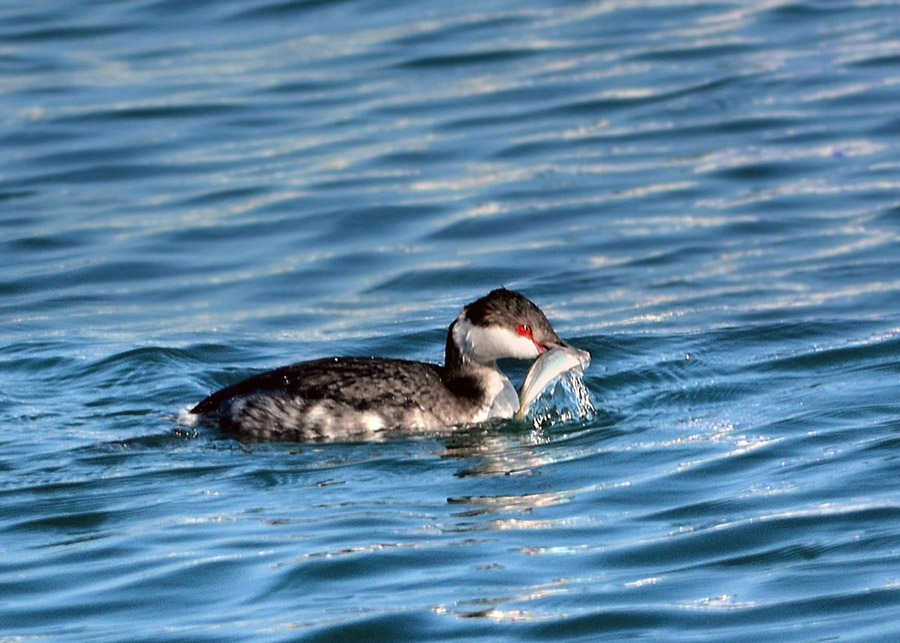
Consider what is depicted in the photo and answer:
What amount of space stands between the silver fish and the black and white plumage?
0.14 meters

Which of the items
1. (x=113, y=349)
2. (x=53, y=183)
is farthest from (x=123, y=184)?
(x=113, y=349)

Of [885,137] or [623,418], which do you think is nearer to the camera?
[623,418]

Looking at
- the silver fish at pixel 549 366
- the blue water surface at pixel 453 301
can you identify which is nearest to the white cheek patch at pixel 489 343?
the silver fish at pixel 549 366

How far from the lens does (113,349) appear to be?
11.4 metres

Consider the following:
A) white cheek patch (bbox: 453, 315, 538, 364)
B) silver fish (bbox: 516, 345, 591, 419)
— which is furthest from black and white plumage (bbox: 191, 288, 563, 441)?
silver fish (bbox: 516, 345, 591, 419)

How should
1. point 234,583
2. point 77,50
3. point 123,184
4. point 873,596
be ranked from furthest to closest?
point 77,50
point 123,184
point 234,583
point 873,596

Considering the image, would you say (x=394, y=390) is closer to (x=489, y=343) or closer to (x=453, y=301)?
(x=489, y=343)

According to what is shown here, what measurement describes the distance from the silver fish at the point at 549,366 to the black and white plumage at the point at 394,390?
0.47 feet

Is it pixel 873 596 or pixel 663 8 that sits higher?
pixel 663 8

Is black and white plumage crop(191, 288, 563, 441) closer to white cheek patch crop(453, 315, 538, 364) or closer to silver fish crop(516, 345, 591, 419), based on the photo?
white cheek patch crop(453, 315, 538, 364)

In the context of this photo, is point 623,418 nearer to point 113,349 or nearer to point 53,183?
point 113,349

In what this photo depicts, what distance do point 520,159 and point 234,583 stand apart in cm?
946

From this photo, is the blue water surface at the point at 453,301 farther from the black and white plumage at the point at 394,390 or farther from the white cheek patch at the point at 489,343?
the white cheek patch at the point at 489,343

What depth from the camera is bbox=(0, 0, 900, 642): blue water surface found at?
688 cm
